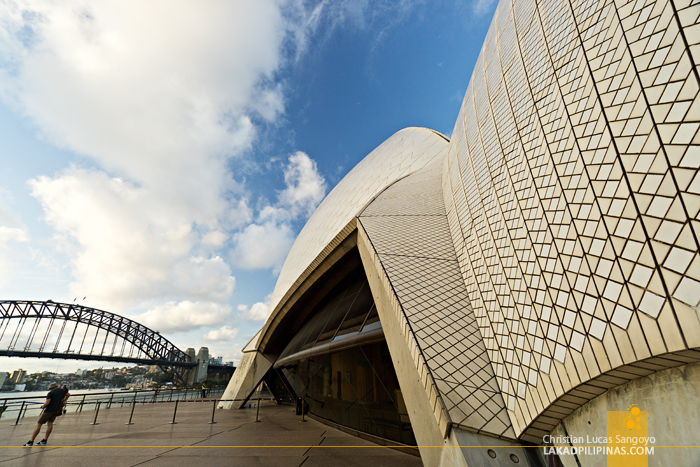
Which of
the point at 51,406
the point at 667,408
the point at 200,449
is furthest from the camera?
the point at 51,406

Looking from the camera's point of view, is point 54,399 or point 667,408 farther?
point 54,399

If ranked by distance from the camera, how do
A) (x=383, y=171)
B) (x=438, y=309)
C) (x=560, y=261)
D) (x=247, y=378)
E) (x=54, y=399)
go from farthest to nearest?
(x=247, y=378) → (x=383, y=171) → (x=54, y=399) → (x=438, y=309) → (x=560, y=261)

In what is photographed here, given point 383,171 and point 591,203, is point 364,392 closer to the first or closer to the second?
point 591,203

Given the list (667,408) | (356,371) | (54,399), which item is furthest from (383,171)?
(54,399)

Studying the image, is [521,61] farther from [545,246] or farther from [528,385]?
[528,385]

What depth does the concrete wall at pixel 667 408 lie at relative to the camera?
2.24 m

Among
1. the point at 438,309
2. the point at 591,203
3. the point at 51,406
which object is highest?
the point at 591,203

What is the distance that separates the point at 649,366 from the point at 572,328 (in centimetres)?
64

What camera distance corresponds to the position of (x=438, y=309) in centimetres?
527

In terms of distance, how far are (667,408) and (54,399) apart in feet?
37.9

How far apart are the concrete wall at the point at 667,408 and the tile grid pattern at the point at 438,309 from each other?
47.4 inches

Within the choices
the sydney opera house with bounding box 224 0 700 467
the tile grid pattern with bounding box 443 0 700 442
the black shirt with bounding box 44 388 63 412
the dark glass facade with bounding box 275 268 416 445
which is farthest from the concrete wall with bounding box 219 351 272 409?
the tile grid pattern with bounding box 443 0 700 442

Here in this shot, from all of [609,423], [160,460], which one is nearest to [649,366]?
[609,423]

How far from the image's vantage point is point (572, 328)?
9.87 ft
